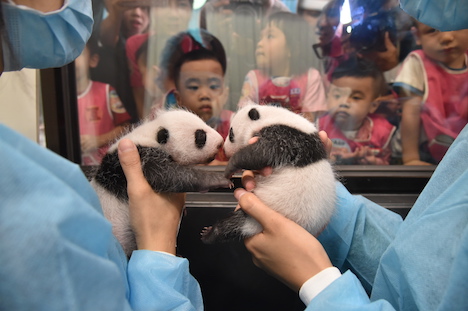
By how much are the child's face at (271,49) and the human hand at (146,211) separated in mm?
1570

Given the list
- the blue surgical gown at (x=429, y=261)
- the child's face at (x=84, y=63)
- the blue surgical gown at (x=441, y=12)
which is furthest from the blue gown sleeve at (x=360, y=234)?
the child's face at (x=84, y=63)

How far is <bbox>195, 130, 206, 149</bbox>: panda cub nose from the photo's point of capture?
146 centimetres

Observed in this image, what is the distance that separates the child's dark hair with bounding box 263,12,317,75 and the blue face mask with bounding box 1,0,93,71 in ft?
5.26

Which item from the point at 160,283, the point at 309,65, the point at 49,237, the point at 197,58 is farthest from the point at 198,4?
the point at 49,237

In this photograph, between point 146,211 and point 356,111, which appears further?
point 356,111

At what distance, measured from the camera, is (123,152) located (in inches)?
47.6

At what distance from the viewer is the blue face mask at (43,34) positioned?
95 centimetres

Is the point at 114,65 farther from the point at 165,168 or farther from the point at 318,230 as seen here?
the point at 318,230

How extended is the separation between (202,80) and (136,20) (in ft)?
2.21

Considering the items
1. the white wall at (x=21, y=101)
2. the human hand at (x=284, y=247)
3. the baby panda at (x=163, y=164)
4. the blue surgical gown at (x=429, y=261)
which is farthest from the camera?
the white wall at (x=21, y=101)

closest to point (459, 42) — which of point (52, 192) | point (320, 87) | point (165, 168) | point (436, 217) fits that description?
point (320, 87)

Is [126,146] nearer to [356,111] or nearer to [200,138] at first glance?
[200,138]

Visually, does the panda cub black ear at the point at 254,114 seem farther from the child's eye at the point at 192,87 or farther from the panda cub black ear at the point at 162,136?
the child's eye at the point at 192,87

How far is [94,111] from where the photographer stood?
8.36 feet
